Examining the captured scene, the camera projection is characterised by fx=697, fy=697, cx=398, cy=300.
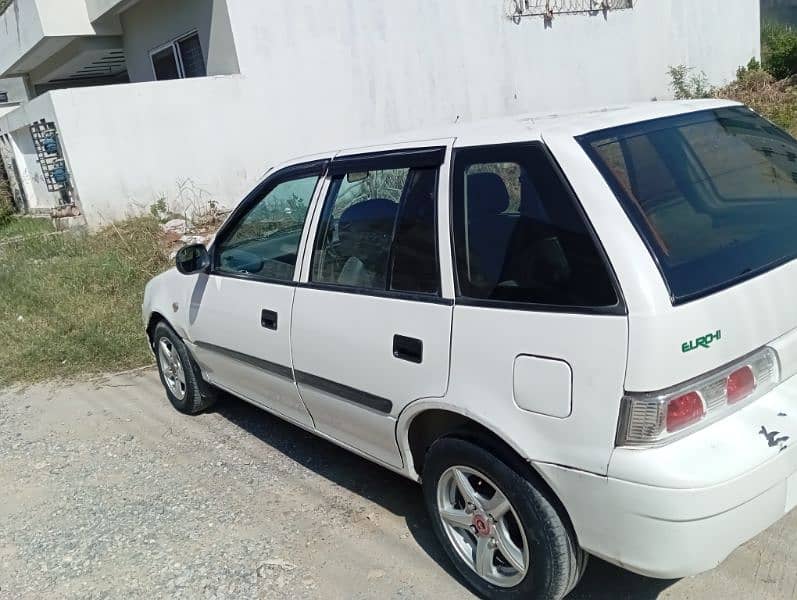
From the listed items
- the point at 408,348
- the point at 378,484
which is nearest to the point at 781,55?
the point at 378,484

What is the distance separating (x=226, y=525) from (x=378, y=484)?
2.61 feet

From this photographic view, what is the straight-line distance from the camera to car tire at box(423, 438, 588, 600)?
7.73 feet

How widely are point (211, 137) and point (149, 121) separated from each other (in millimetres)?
880

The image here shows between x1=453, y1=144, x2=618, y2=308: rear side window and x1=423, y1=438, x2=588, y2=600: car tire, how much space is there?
23.8 inches

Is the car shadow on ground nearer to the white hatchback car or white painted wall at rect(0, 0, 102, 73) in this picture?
the white hatchback car

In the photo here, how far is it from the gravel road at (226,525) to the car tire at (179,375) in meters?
0.13

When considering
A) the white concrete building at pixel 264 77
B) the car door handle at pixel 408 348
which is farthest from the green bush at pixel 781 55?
the car door handle at pixel 408 348

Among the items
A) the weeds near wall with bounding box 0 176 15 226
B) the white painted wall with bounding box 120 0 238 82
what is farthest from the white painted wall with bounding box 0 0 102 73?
the weeds near wall with bounding box 0 176 15 226

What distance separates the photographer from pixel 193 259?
4082mm

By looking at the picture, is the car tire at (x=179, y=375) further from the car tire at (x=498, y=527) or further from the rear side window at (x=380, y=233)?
the car tire at (x=498, y=527)

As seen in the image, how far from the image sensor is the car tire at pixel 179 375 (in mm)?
4559

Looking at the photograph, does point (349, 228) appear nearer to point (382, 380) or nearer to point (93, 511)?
point (382, 380)

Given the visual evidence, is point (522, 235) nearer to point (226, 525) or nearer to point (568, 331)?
point (568, 331)

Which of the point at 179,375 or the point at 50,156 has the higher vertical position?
the point at 50,156
